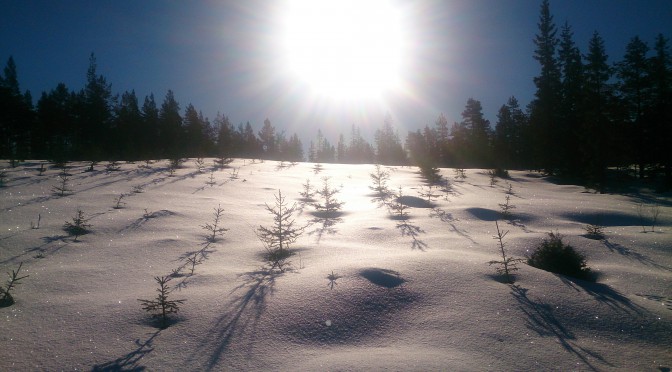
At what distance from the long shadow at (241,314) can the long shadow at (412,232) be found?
2735mm

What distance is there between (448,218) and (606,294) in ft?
14.2

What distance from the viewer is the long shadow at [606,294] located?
3.92 meters

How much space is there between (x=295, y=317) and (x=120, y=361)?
5.33 ft

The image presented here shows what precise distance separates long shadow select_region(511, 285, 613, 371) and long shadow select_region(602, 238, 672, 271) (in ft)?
9.36

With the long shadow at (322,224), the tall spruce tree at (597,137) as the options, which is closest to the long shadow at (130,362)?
the long shadow at (322,224)

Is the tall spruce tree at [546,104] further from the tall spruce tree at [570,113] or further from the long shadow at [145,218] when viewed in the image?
the long shadow at [145,218]

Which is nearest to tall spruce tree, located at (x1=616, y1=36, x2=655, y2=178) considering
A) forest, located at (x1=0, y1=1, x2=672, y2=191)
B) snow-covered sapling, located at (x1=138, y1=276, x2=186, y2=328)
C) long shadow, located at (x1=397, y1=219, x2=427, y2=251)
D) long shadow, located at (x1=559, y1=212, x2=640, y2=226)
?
forest, located at (x1=0, y1=1, x2=672, y2=191)

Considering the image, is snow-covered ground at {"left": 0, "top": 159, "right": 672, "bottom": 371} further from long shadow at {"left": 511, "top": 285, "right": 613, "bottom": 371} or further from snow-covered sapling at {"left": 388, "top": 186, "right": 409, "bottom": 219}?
snow-covered sapling at {"left": 388, "top": 186, "right": 409, "bottom": 219}

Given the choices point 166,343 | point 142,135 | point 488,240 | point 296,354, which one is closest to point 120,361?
point 166,343

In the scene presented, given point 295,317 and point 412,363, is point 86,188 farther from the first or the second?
point 412,363

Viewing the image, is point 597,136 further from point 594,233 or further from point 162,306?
point 162,306

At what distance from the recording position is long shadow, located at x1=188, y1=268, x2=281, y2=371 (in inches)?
124

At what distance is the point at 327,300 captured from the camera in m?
3.90

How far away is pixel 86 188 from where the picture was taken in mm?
9930
